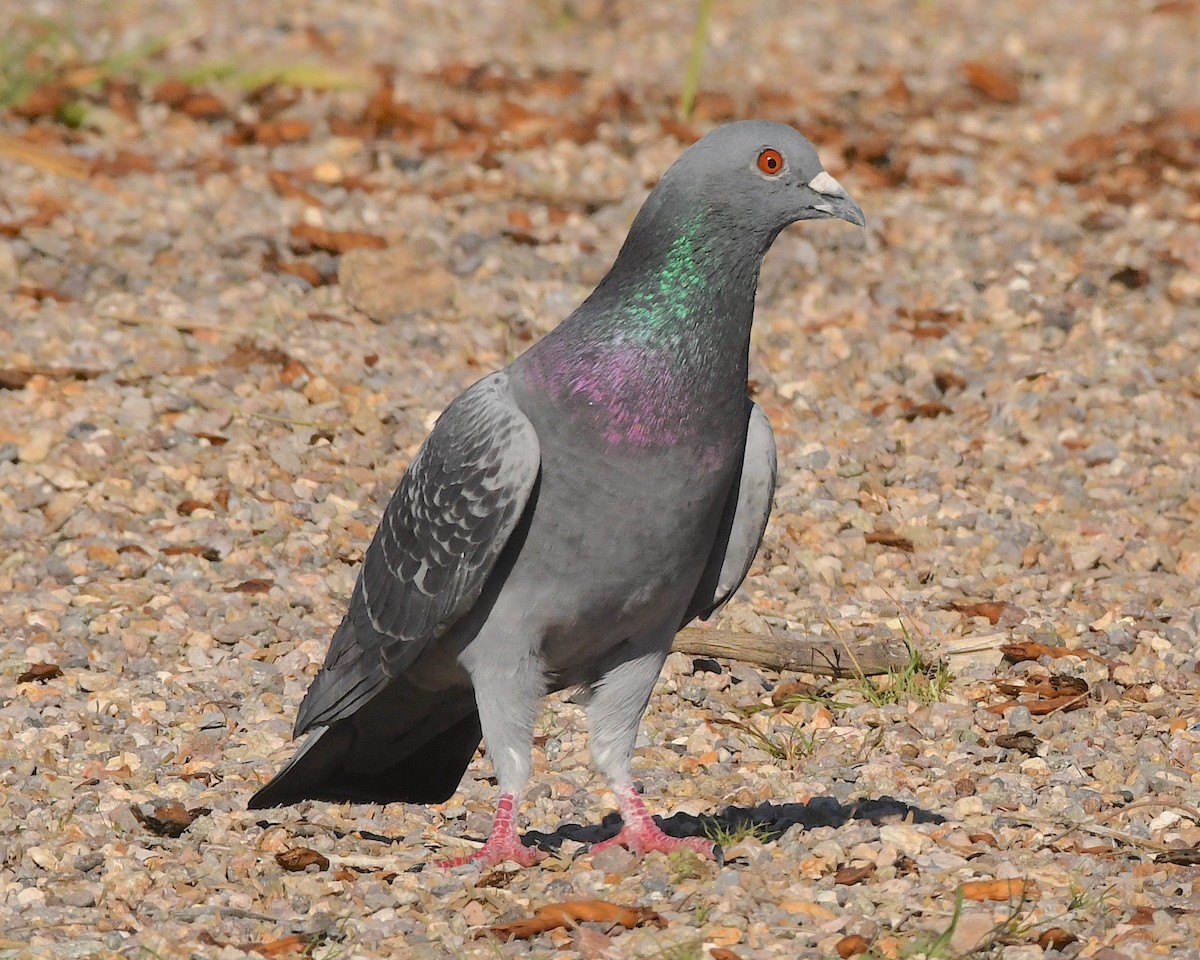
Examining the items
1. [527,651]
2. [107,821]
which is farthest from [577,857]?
[107,821]

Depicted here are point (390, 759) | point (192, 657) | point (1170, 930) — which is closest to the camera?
point (1170, 930)

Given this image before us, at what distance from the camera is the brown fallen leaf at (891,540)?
641cm

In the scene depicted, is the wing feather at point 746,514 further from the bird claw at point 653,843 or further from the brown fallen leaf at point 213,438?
the brown fallen leaf at point 213,438

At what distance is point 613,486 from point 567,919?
3.21ft

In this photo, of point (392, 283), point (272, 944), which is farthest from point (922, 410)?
point (272, 944)

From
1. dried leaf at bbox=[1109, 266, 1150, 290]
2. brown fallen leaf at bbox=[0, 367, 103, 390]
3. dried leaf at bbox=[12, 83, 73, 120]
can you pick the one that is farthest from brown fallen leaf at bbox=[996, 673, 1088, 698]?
dried leaf at bbox=[12, 83, 73, 120]

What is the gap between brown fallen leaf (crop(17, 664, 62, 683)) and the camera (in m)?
5.46

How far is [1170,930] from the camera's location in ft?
12.8

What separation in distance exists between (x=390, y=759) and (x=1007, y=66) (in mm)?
7943

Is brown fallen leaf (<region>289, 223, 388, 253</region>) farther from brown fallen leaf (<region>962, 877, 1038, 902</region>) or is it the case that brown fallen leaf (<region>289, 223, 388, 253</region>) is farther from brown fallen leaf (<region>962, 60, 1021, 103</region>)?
brown fallen leaf (<region>962, 877, 1038, 902</region>)

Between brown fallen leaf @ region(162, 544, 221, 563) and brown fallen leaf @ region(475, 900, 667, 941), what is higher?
brown fallen leaf @ region(162, 544, 221, 563)

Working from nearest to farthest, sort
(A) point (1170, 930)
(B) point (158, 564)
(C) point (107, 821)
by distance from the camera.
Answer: (A) point (1170, 930) → (C) point (107, 821) → (B) point (158, 564)

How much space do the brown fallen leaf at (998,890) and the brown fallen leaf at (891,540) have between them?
7.69ft

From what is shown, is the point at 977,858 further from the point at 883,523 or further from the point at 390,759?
the point at 883,523
